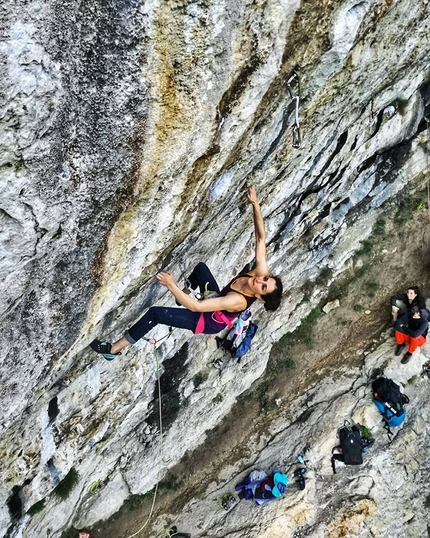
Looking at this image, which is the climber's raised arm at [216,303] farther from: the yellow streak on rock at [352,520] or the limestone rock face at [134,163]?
the yellow streak on rock at [352,520]

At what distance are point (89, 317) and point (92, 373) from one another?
1.84m

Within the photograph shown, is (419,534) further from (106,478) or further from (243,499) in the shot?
(106,478)

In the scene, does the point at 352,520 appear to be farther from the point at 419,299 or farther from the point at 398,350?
the point at 419,299

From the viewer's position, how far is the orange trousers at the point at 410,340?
405 inches

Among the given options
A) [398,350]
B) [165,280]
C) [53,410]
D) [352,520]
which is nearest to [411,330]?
[398,350]

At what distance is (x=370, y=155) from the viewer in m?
9.77

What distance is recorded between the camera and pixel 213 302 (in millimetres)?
5488

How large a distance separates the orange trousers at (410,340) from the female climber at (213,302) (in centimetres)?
580

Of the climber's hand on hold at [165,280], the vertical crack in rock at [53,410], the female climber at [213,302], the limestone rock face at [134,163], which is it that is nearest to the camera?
the limestone rock face at [134,163]

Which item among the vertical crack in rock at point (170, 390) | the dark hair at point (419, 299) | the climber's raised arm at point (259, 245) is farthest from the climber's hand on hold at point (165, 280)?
the dark hair at point (419, 299)

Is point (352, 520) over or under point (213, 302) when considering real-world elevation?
under

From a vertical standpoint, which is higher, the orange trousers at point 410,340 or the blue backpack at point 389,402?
the orange trousers at point 410,340

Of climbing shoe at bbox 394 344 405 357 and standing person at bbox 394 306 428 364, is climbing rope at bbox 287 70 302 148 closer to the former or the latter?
standing person at bbox 394 306 428 364

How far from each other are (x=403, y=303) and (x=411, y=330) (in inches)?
42.5
